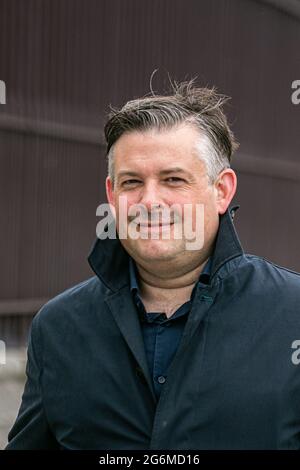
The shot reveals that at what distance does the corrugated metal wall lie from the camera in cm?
794

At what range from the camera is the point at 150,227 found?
8.00 ft

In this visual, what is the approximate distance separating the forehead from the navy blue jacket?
0.77 feet

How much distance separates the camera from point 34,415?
8.38 ft

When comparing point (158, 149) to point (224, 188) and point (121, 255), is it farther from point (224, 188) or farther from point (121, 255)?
point (121, 255)

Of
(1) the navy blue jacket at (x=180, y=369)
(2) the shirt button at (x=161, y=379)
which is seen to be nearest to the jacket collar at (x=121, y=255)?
(1) the navy blue jacket at (x=180, y=369)

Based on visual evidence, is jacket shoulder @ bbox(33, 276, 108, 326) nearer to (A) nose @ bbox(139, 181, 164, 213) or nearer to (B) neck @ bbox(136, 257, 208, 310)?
(B) neck @ bbox(136, 257, 208, 310)

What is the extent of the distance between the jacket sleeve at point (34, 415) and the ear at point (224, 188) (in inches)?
25.9

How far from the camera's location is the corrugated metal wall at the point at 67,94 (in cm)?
794

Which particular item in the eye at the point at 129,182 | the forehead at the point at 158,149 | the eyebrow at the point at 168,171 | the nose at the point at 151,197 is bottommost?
the nose at the point at 151,197

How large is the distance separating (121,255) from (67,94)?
6009 millimetres

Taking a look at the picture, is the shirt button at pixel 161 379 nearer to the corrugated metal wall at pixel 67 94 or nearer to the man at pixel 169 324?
the man at pixel 169 324

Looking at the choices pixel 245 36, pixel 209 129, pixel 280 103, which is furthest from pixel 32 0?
pixel 209 129

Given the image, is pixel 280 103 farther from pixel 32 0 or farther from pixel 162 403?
pixel 162 403

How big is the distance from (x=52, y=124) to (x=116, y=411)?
6.22 metres
